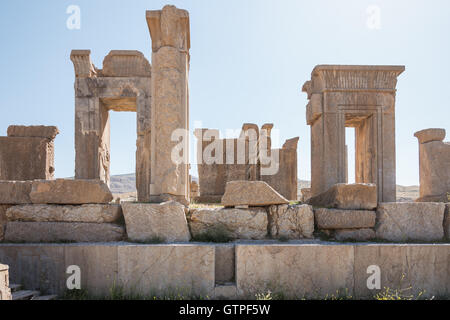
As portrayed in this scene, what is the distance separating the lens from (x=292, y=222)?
4.14 meters

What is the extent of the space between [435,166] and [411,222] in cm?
632

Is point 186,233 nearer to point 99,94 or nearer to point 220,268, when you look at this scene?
point 220,268

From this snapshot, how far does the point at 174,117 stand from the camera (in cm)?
446

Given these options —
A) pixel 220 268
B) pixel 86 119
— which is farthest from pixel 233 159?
pixel 220 268

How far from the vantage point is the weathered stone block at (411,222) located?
4.17 m

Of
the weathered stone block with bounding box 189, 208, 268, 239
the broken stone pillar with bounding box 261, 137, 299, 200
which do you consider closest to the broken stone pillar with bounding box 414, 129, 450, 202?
the broken stone pillar with bounding box 261, 137, 299, 200

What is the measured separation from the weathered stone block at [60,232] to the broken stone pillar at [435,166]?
9.57 m

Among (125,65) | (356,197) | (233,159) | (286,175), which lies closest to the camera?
(356,197)

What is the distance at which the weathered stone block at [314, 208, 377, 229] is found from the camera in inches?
163

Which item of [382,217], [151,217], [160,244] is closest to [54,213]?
[151,217]

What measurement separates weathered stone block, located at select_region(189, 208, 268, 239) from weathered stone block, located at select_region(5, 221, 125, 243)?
1.15m

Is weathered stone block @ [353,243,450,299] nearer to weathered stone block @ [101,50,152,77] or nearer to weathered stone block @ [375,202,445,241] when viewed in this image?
weathered stone block @ [375,202,445,241]
